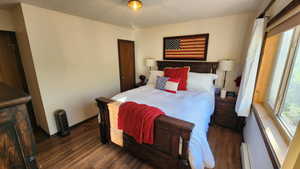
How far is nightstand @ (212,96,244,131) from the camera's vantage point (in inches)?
92.6

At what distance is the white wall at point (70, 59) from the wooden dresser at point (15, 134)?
6.05ft

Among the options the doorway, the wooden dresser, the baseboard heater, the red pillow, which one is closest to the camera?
the wooden dresser

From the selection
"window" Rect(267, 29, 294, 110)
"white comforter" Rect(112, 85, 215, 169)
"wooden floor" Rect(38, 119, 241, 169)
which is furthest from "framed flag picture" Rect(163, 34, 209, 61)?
"wooden floor" Rect(38, 119, 241, 169)

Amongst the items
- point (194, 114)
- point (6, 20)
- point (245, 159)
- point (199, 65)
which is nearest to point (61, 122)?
point (6, 20)

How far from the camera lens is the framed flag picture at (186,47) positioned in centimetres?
285

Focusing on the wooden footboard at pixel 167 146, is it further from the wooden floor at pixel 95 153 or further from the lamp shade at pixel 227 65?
the lamp shade at pixel 227 65

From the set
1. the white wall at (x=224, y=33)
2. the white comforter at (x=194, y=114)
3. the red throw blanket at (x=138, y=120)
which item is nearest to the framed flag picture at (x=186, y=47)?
the white wall at (x=224, y=33)

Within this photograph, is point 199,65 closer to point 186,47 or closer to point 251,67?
point 186,47

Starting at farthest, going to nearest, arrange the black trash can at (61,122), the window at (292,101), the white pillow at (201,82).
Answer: the white pillow at (201,82) → the black trash can at (61,122) → the window at (292,101)

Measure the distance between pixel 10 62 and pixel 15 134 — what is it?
2530 millimetres

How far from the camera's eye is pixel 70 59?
7.96ft

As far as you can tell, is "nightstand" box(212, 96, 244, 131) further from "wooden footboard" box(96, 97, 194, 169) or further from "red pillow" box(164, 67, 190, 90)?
"wooden footboard" box(96, 97, 194, 169)

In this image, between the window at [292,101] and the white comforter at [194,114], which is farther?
the white comforter at [194,114]

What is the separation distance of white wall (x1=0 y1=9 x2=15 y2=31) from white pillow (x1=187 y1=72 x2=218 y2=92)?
3391 mm
